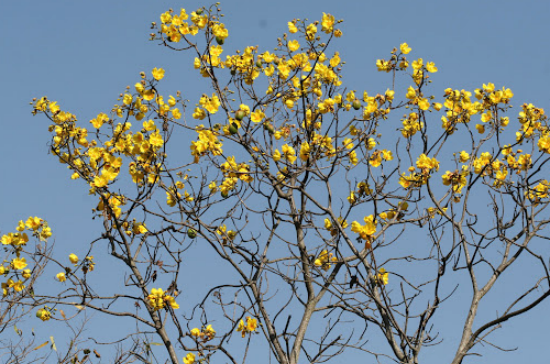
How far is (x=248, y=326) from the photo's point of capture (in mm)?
5820

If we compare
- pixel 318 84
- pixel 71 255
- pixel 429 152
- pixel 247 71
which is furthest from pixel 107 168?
pixel 429 152

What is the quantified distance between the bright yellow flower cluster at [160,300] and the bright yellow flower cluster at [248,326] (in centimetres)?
51

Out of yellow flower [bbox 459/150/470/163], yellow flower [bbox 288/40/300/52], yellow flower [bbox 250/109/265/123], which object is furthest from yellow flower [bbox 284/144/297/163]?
yellow flower [bbox 459/150/470/163]

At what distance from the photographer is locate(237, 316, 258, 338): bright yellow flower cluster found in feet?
19.1

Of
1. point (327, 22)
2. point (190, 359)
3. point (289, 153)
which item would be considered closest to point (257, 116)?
point (289, 153)

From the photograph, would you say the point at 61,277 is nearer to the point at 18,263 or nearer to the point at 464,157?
the point at 18,263

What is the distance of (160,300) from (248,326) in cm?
71

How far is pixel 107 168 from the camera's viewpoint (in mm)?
6031

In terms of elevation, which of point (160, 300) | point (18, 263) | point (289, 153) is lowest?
point (160, 300)

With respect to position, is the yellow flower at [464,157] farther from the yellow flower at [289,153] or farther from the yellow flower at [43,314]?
the yellow flower at [43,314]

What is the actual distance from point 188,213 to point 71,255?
112cm

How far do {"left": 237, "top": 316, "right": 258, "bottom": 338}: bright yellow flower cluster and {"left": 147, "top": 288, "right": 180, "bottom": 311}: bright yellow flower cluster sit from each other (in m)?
0.51

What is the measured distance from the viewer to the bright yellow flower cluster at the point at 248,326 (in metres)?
5.82

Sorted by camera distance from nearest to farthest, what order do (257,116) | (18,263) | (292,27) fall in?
(257,116) → (292,27) → (18,263)
